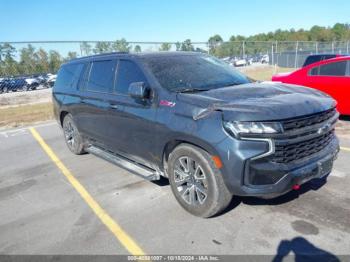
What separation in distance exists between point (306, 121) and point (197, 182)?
51.8 inches

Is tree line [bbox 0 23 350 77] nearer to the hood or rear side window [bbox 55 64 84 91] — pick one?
rear side window [bbox 55 64 84 91]

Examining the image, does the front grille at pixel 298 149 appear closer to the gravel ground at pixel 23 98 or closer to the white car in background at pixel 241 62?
the gravel ground at pixel 23 98

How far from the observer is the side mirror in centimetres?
406

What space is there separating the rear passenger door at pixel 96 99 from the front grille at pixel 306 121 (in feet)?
8.88

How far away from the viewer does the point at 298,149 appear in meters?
3.39

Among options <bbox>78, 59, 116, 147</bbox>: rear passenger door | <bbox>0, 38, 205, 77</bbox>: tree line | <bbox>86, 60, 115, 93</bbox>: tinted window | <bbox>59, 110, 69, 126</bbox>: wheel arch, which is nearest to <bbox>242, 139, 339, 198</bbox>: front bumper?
<bbox>78, 59, 116, 147</bbox>: rear passenger door

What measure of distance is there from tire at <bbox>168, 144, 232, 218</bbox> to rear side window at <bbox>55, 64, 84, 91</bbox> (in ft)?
10.2

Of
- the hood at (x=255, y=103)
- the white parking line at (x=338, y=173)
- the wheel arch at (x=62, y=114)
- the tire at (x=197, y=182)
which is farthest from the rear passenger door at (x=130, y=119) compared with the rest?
the white parking line at (x=338, y=173)

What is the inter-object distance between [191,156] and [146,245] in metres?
1.03

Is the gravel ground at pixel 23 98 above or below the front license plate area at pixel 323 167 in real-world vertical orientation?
below

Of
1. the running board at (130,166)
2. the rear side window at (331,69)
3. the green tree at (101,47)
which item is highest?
the green tree at (101,47)

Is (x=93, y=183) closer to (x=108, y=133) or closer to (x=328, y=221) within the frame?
(x=108, y=133)

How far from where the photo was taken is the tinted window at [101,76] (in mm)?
5082

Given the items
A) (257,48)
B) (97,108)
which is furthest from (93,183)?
(257,48)
